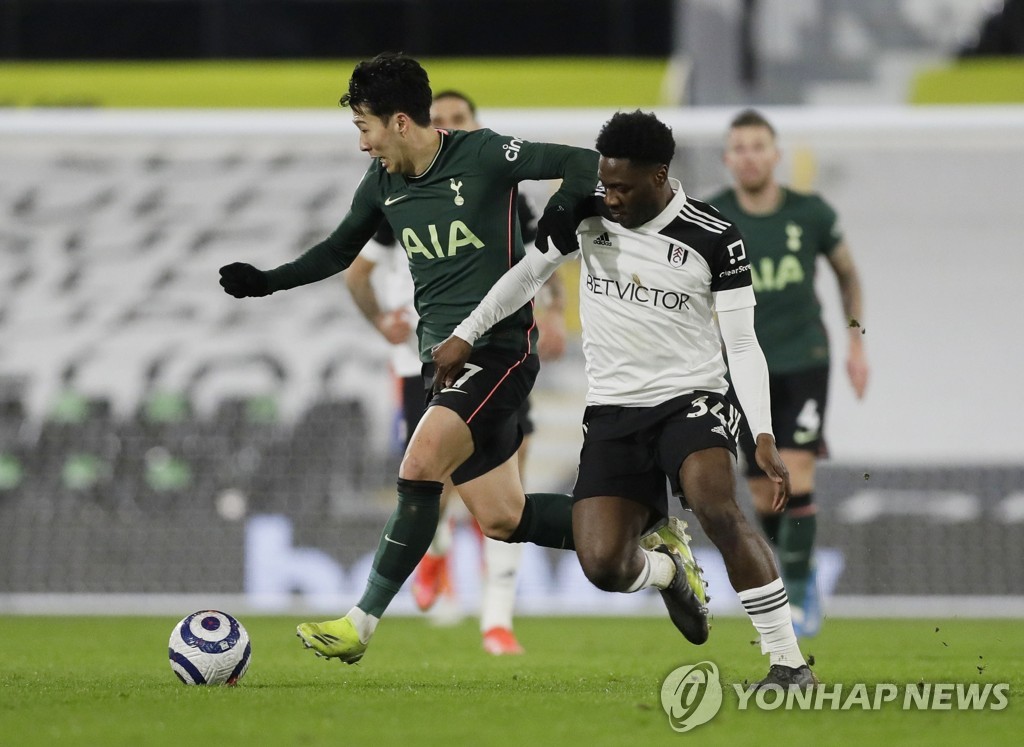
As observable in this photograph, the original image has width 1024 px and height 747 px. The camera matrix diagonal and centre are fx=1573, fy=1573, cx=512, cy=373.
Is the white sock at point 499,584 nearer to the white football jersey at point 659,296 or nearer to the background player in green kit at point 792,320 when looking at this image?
the background player in green kit at point 792,320

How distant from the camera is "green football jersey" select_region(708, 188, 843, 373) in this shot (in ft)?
25.3

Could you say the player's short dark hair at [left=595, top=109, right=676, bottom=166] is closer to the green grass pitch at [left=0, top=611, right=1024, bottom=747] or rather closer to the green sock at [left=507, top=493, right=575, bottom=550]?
the green sock at [left=507, top=493, right=575, bottom=550]

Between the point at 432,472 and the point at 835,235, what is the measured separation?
329 centimetres

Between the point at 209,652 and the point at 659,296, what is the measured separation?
1872 millimetres

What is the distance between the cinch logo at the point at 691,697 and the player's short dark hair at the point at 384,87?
2148 millimetres

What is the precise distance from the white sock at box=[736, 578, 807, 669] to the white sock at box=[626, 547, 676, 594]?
0.57 meters

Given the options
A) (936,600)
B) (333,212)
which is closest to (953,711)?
(936,600)

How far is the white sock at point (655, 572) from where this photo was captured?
534 cm

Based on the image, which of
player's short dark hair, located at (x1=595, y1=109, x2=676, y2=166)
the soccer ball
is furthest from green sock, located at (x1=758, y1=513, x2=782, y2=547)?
the soccer ball

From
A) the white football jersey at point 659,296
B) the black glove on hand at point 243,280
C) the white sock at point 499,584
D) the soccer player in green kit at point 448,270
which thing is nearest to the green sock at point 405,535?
the soccer player in green kit at point 448,270

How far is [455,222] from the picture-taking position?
554cm

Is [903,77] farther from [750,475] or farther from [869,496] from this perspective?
[750,475]

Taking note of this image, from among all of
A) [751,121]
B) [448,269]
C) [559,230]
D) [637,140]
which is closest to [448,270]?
[448,269]

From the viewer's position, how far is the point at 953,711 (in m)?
4.48
